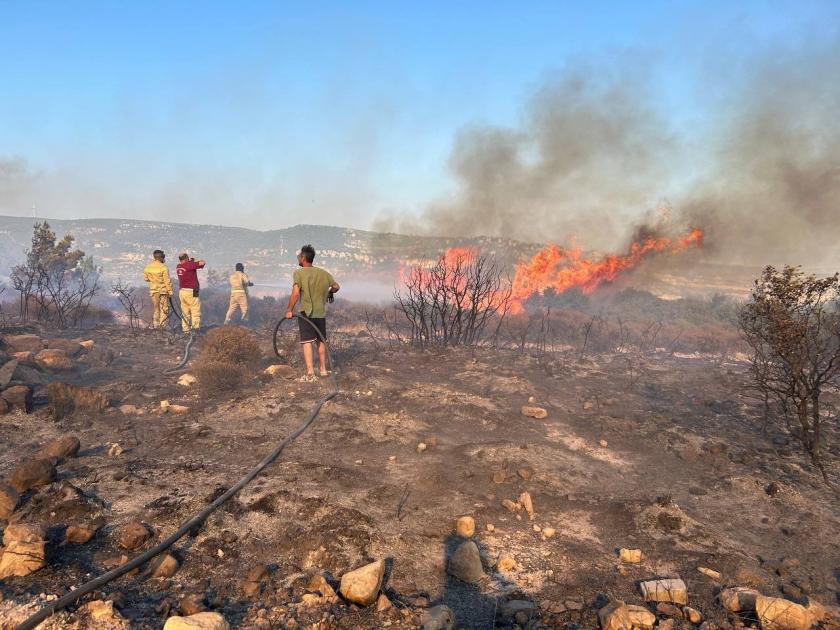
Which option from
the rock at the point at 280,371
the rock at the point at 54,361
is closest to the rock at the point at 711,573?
the rock at the point at 280,371

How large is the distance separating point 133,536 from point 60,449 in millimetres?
1884

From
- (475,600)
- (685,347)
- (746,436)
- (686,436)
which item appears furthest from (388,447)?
(685,347)

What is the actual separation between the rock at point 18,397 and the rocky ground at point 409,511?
0.02 m

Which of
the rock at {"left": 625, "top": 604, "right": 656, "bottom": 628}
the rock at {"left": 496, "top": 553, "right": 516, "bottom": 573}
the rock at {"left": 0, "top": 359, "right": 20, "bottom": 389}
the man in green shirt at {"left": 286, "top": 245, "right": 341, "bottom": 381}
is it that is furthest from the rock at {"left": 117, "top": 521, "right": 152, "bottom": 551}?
the rock at {"left": 0, "top": 359, "right": 20, "bottom": 389}

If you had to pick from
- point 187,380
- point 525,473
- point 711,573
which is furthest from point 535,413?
point 187,380

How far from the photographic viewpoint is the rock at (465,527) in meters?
3.30

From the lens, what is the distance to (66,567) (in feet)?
8.71

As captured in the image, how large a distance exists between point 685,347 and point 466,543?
14491 mm

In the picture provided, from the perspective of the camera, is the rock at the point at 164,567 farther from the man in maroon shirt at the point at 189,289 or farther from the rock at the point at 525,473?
the man in maroon shirt at the point at 189,289

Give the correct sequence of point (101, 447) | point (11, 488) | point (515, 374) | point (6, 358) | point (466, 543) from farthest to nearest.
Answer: point (515, 374) → point (6, 358) → point (101, 447) → point (11, 488) → point (466, 543)

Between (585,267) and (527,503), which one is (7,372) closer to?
(527,503)

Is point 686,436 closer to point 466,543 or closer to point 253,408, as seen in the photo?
point 466,543

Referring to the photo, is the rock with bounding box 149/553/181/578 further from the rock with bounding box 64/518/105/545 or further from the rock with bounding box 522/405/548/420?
the rock with bounding box 522/405/548/420

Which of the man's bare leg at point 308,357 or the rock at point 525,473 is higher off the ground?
the man's bare leg at point 308,357
